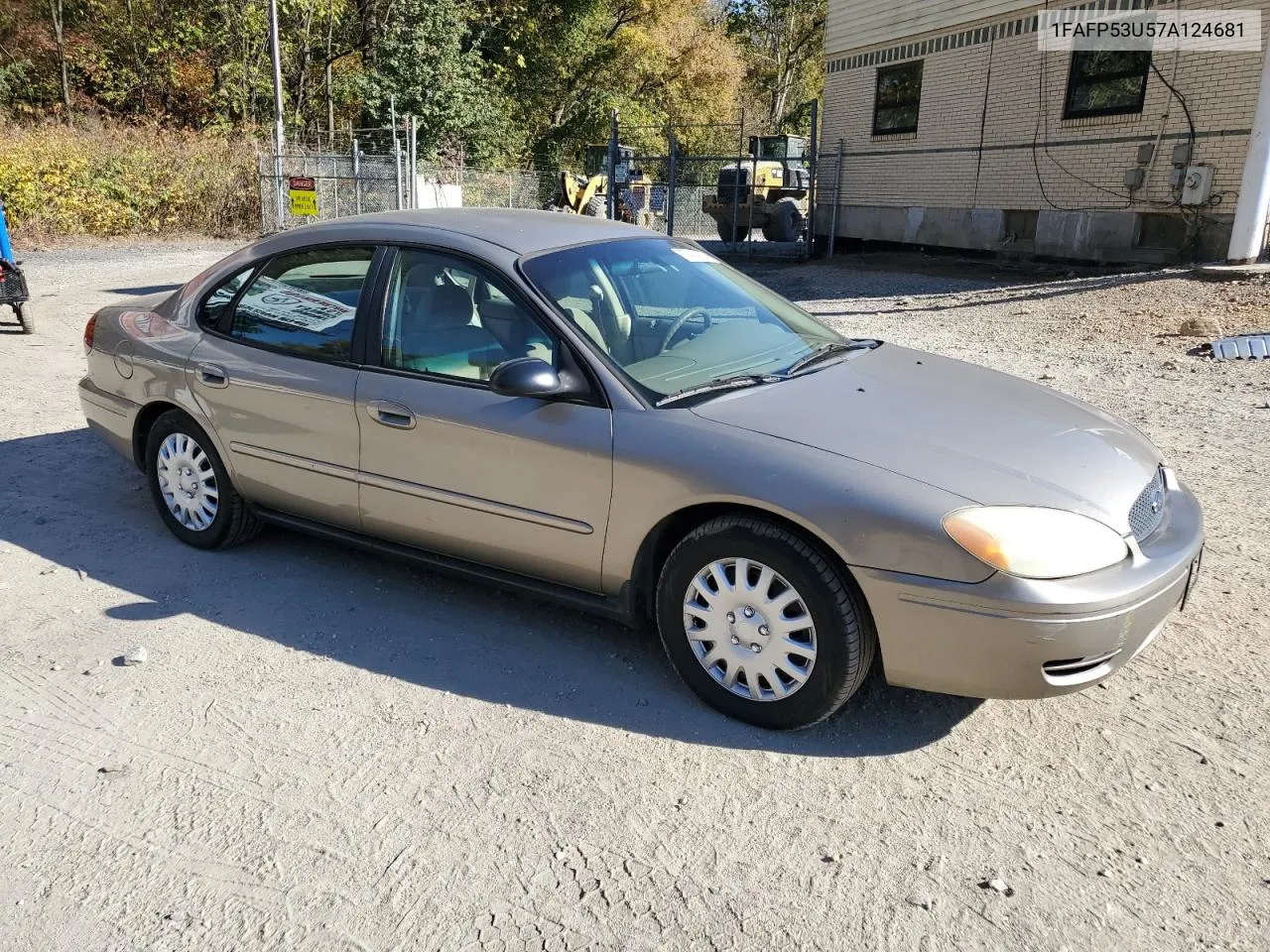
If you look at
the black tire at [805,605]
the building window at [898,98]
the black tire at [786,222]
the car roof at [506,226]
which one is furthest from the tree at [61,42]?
the black tire at [805,605]

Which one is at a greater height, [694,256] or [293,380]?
[694,256]

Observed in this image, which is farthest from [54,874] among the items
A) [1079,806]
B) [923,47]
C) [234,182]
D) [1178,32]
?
[234,182]

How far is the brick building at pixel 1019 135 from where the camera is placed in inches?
541

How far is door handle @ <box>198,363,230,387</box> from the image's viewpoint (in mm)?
4453

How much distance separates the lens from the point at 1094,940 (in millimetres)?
2387

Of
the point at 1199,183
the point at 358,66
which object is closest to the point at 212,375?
the point at 1199,183

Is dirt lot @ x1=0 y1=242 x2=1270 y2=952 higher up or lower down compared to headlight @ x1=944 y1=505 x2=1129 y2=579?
lower down

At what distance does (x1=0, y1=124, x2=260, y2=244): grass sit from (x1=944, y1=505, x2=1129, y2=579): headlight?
77.2 feet

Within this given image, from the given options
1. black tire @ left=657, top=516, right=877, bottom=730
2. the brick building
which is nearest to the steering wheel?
black tire @ left=657, top=516, right=877, bottom=730

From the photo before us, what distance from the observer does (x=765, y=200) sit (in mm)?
24312

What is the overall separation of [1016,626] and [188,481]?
3.77m

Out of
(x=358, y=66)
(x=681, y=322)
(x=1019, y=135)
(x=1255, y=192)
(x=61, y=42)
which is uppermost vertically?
(x=358, y=66)

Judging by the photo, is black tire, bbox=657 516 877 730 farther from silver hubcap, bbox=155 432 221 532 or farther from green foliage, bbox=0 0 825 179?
green foliage, bbox=0 0 825 179

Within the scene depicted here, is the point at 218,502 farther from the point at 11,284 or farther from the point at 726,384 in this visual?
the point at 11,284
